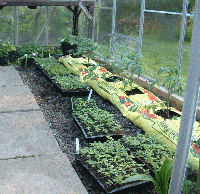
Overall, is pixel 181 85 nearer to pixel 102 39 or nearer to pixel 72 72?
pixel 72 72

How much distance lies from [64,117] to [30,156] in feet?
4.69

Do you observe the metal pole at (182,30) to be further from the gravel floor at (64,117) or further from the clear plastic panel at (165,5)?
the gravel floor at (64,117)

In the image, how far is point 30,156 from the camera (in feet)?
12.1

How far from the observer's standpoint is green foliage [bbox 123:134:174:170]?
11.5 feet

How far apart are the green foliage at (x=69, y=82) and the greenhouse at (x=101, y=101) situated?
0.02 metres

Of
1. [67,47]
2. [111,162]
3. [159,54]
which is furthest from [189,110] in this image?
[67,47]

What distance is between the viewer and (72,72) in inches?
278

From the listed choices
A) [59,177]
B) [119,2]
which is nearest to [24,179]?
[59,177]

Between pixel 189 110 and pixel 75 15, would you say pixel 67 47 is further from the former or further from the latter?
pixel 189 110

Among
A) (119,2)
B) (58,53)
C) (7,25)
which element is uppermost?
(119,2)

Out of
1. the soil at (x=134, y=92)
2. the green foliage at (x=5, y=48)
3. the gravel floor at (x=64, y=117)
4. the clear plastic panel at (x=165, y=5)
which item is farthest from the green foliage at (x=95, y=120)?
the green foliage at (x=5, y=48)

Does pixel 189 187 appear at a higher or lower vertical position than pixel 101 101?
higher

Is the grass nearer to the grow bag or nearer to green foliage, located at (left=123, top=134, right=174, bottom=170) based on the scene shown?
the grow bag

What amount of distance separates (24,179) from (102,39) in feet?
19.6
